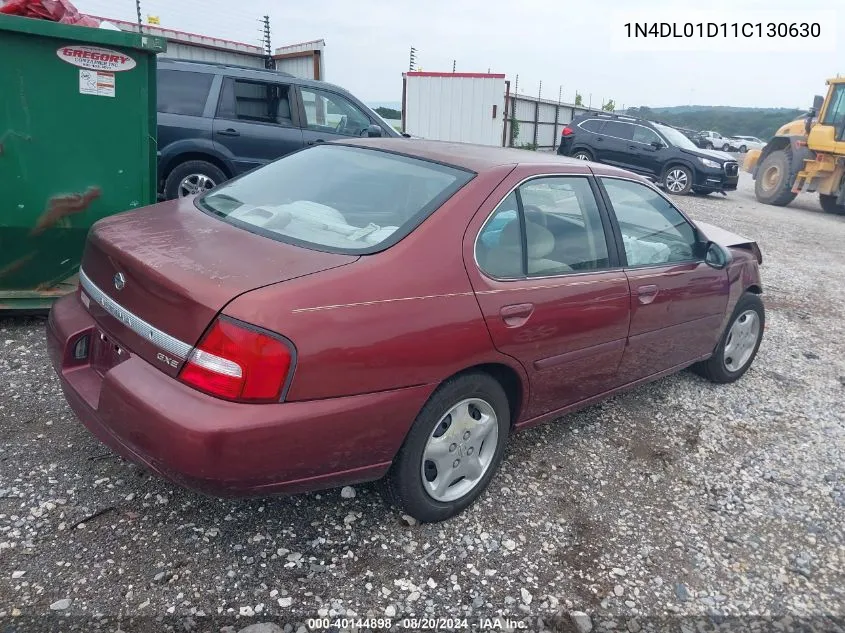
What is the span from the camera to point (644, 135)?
15.4 meters

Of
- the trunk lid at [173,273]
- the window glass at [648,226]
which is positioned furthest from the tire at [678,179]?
the trunk lid at [173,273]

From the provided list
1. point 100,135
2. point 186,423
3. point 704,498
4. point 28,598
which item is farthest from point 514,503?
point 100,135

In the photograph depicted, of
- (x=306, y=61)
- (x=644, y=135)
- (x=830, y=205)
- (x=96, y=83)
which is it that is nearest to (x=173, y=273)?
(x=96, y=83)

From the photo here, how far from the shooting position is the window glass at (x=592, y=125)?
16125mm

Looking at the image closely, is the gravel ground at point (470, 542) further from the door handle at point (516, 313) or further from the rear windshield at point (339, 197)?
the rear windshield at point (339, 197)

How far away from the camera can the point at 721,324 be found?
4.13 meters

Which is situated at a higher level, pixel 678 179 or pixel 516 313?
pixel 678 179

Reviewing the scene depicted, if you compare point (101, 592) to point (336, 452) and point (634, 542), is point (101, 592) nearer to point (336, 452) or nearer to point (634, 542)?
point (336, 452)

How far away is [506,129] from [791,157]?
25.0ft

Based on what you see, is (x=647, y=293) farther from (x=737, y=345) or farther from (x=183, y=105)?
(x=183, y=105)

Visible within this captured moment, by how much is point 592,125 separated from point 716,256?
44.1 ft

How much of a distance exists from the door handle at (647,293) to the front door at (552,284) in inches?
4.8

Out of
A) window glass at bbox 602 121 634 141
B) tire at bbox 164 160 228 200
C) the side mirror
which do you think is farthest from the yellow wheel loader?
tire at bbox 164 160 228 200

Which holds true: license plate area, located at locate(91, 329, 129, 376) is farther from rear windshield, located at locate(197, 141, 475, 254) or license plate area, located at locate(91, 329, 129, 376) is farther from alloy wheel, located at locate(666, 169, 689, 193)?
alloy wheel, located at locate(666, 169, 689, 193)
